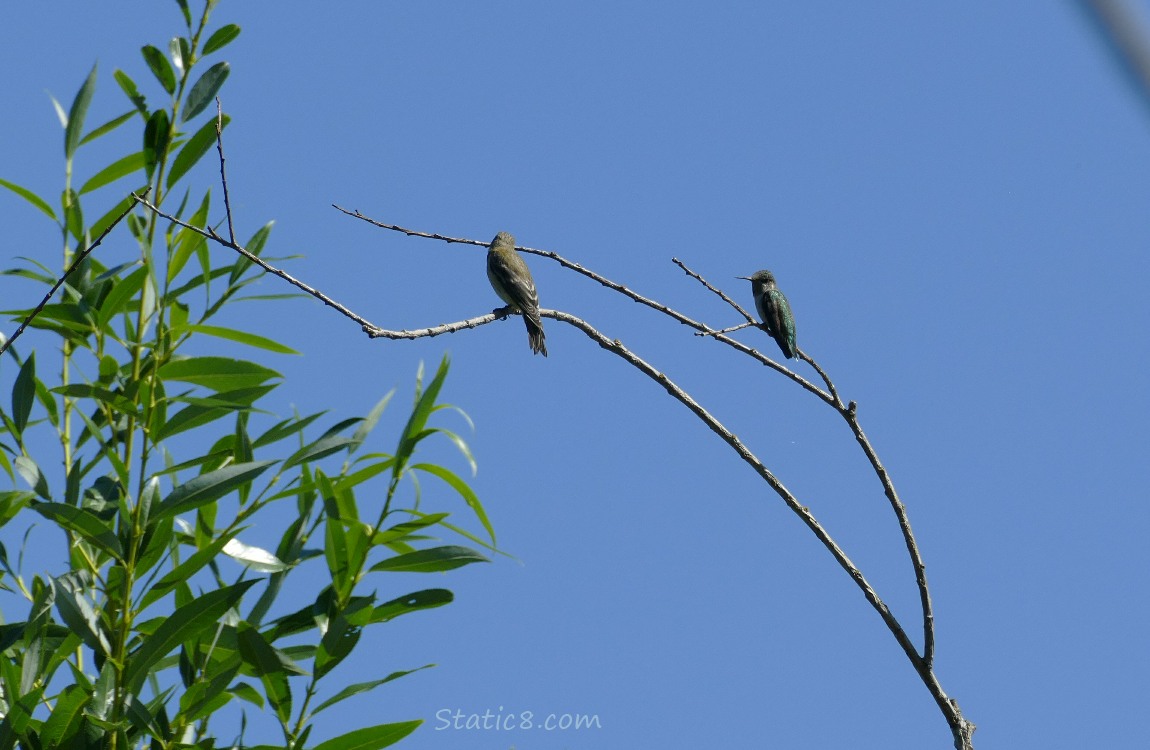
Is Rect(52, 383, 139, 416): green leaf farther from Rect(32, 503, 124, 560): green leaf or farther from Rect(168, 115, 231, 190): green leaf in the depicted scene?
Rect(168, 115, 231, 190): green leaf

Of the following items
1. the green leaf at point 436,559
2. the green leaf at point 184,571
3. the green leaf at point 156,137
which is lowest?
the green leaf at point 184,571

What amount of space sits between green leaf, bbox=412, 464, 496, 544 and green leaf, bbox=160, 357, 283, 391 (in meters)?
0.72

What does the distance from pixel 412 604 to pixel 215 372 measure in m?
0.97

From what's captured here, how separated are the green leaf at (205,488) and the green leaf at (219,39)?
1.42 metres

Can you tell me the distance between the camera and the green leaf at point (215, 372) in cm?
368

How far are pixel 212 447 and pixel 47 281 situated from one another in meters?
0.83

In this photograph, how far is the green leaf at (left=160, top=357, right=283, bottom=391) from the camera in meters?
3.68

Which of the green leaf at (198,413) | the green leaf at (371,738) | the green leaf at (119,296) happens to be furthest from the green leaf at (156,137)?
the green leaf at (371,738)

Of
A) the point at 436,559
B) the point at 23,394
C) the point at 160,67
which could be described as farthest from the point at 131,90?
the point at 436,559

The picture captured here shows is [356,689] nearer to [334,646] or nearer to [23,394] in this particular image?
[334,646]

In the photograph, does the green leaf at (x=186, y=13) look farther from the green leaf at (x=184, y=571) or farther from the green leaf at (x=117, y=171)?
the green leaf at (x=184, y=571)

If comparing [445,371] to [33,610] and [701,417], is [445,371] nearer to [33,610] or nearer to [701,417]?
[701,417]

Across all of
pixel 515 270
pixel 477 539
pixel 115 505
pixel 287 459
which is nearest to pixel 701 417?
pixel 477 539

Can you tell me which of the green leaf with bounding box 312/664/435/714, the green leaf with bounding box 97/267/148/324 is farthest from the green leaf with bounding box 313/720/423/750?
the green leaf with bounding box 97/267/148/324
